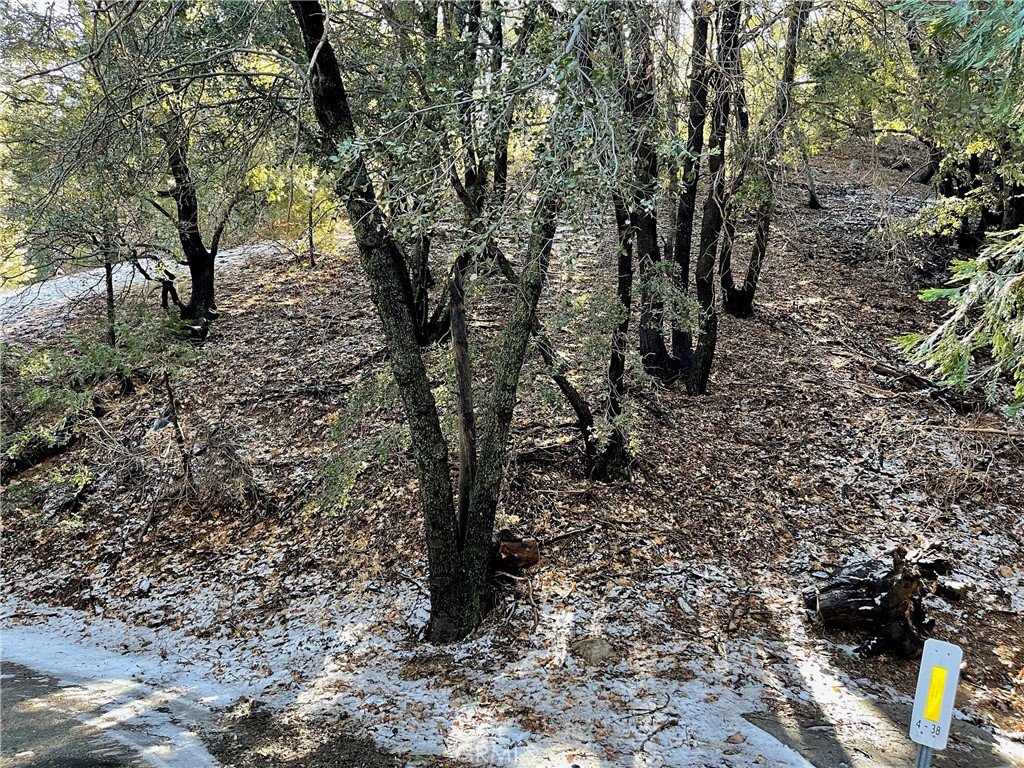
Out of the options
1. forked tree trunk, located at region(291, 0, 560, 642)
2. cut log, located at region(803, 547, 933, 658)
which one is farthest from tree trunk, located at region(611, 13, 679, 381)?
cut log, located at region(803, 547, 933, 658)

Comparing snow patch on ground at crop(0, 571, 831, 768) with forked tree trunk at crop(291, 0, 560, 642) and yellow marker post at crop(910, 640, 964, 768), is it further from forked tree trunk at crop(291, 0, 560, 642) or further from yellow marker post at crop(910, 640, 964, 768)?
yellow marker post at crop(910, 640, 964, 768)

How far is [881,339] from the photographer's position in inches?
434

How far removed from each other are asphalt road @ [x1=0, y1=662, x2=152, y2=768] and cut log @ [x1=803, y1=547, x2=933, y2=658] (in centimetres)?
588

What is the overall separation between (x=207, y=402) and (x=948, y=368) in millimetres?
10328

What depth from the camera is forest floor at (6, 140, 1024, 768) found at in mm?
4930

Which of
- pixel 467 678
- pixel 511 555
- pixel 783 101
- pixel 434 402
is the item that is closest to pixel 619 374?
pixel 511 555

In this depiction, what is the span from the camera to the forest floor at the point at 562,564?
4930 mm

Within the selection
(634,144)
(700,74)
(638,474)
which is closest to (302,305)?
(638,474)

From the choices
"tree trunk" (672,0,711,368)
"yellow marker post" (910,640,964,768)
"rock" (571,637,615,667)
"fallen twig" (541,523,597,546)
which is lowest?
"rock" (571,637,615,667)

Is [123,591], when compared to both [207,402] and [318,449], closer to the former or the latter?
[318,449]

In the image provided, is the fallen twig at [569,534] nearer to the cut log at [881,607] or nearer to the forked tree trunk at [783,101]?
the cut log at [881,607]

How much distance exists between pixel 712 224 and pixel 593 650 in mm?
6002

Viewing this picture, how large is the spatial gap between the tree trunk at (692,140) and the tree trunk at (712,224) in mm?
178

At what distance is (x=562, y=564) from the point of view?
22.5 feet
